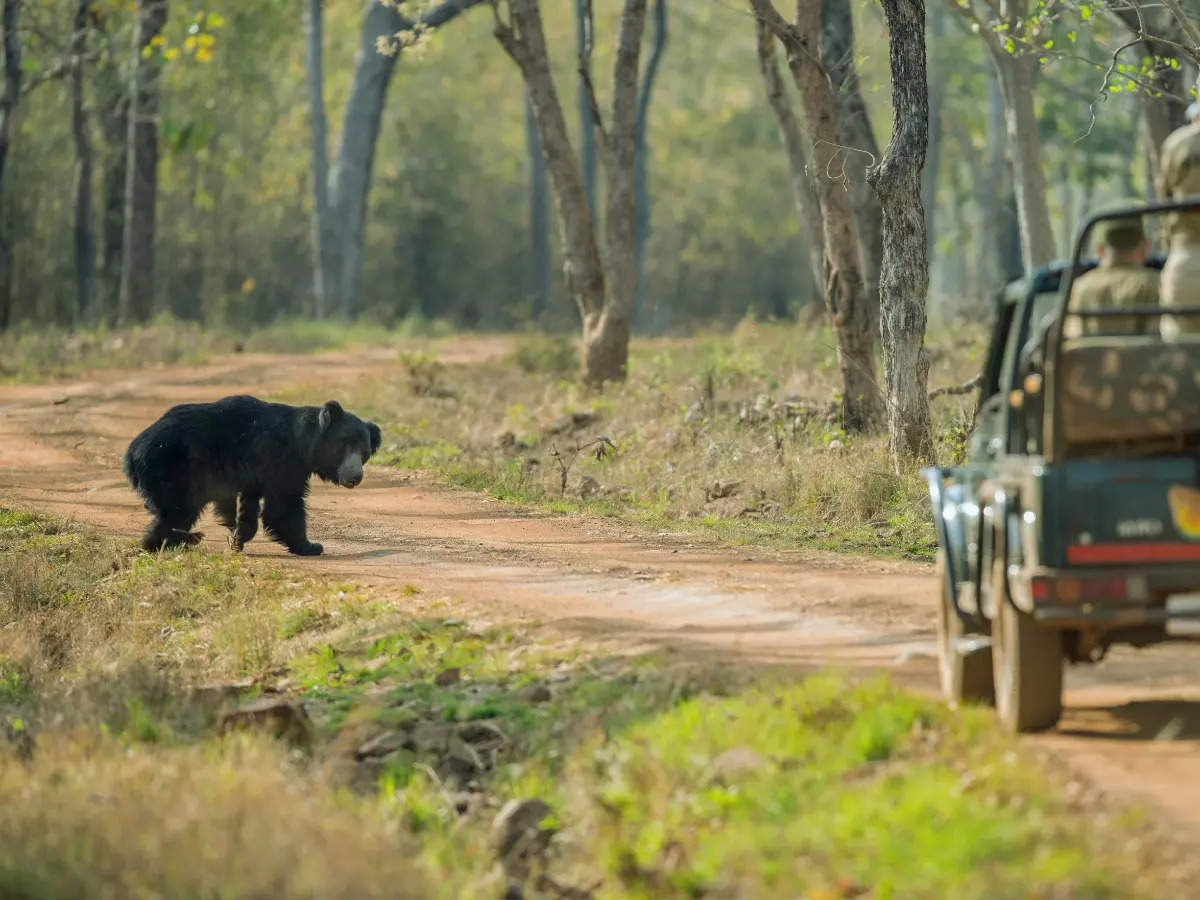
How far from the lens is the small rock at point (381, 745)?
8492mm

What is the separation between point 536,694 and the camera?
8836 mm

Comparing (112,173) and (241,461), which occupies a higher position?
(112,173)

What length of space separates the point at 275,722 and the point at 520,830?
5.59 ft

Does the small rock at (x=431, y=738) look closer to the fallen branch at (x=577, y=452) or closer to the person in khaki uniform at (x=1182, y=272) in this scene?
the person in khaki uniform at (x=1182, y=272)

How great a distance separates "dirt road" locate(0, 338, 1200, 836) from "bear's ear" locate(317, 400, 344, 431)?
0.94m

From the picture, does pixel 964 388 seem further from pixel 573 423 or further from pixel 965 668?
pixel 573 423

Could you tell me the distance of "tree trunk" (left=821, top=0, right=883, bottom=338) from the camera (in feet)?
69.5

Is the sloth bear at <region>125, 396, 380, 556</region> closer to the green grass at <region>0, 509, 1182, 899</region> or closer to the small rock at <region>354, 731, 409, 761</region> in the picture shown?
the green grass at <region>0, 509, 1182, 899</region>

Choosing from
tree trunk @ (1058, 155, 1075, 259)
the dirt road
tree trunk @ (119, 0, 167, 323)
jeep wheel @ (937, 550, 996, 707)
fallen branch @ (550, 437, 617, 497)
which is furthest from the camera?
tree trunk @ (1058, 155, 1075, 259)

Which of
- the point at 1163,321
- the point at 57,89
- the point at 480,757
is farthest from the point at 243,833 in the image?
the point at 57,89

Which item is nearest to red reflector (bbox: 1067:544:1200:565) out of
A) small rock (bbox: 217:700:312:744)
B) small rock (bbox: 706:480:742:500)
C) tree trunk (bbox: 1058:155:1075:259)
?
small rock (bbox: 217:700:312:744)

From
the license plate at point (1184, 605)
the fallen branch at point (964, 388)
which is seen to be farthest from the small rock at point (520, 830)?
the fallen branch at point (964, 388)

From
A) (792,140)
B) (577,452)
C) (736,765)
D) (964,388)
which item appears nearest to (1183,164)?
(964,388)

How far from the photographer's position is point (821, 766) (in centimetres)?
709
